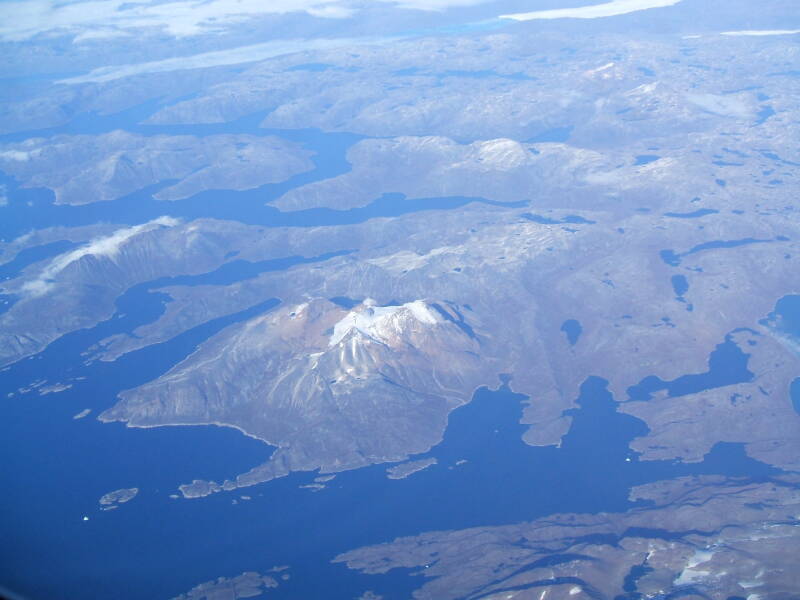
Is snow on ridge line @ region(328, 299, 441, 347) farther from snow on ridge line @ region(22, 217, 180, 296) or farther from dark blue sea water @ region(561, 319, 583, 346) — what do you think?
snow on ridge line @ region(22, 217, 180, 296)

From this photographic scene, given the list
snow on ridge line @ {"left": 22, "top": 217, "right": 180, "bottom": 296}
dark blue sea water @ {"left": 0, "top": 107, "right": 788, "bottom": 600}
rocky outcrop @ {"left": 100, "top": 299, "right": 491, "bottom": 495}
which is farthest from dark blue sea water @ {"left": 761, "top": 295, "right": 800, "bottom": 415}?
snow on ridge line @ {"left": 22, "top": 217, "right": 180, "bottom": 296}

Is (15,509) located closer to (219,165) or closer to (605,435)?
(605,435)

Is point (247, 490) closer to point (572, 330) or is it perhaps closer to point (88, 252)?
point (572, 330)

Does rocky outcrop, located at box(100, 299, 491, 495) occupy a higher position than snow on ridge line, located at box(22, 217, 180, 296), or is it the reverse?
snow on ridge line, located at box(22, 217, 180, 296)

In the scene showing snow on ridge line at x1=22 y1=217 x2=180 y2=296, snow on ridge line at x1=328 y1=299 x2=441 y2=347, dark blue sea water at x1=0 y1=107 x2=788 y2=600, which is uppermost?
snow on ridge line at x1=22 y1=217 x2=180 y2=296

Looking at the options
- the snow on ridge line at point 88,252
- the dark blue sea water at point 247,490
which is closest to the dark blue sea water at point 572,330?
the dark blue sea water at point 247,490

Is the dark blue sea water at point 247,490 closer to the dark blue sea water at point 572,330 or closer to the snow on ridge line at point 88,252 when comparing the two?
the dark blue sea water at point 572,330

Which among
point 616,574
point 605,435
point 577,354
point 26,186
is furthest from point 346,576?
point 26,186

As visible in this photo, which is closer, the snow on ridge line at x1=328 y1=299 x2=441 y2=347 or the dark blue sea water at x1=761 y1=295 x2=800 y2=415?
the snow on ridge line at x1=328 y1=299 x2=441 y2=347
